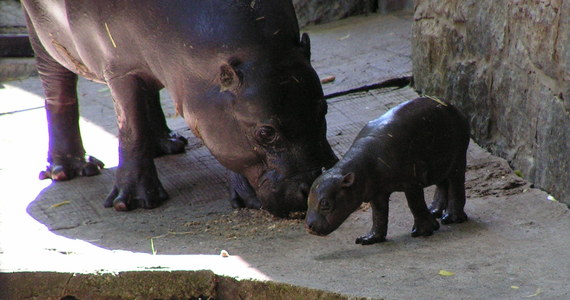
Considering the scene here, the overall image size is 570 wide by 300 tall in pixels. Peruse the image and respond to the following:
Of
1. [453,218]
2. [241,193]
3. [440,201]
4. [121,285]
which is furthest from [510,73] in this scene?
[121,285]

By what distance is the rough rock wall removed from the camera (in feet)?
13.9

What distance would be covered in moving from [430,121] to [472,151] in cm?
127

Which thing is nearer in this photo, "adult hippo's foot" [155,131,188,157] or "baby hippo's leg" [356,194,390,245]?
"baby hippo's leg" [356,194,390,245]

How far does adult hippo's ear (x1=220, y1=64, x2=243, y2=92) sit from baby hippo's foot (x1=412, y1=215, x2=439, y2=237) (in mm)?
1218

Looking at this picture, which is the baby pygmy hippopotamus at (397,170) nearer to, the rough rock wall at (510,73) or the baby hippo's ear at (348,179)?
the baby hippo's ear at (348,179)

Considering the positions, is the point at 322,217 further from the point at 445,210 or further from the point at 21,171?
the point at 21,171

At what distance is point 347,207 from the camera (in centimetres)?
397

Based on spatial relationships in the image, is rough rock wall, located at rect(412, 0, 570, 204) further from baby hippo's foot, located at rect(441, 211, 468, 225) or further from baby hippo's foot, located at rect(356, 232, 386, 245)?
baby hippo's foot, located at rect(356, 232, 386, 245)

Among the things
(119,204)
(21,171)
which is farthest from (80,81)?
(119,204)

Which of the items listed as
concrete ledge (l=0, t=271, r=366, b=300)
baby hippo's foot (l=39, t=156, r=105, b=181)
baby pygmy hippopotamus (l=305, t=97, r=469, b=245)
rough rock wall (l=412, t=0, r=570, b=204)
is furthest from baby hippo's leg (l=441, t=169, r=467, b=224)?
baby hippo's foot (l=39, t=156, r=105, b=181)

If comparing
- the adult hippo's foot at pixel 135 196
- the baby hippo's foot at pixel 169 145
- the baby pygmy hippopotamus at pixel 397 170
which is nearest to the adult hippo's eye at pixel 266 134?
the baby pygmy hippopotamus at pixel 397 170

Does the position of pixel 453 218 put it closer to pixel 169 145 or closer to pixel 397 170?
pixel 397 170

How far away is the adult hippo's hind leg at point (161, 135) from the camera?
21.0ft

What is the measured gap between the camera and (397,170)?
4.03 m
